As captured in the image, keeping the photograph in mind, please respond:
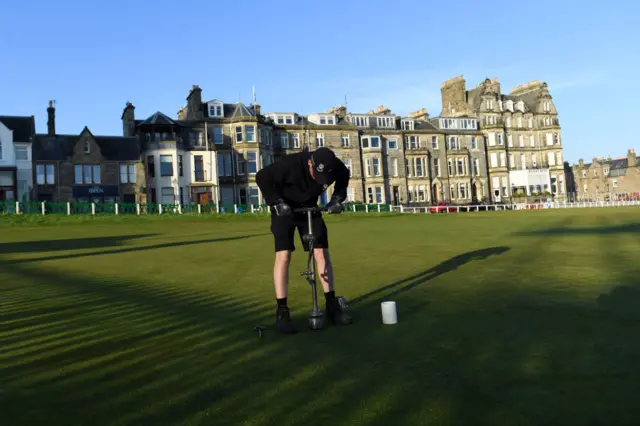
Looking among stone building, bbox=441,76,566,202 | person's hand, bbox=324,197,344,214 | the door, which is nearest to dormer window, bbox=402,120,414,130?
the door

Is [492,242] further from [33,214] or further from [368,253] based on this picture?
[33,214]

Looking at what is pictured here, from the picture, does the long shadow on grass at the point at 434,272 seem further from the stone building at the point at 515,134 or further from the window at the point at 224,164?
the stone building at the point at 515,134

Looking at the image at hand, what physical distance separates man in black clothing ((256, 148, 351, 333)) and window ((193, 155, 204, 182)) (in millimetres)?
50353

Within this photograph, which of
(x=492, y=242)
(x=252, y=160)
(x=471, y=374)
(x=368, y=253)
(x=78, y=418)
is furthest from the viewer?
(x=252, y=160)

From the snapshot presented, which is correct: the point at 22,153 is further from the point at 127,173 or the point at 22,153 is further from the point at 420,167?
the point at 420,167

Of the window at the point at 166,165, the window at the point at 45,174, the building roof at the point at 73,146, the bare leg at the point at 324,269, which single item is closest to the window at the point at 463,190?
the window at the point at 166,165

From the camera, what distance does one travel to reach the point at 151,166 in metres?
53.1

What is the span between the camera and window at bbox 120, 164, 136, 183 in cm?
5222

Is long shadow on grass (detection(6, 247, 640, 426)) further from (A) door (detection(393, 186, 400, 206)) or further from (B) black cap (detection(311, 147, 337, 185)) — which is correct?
(A) door (detection(393, 186, 400, 206))

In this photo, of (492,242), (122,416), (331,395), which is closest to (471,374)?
(331,395)

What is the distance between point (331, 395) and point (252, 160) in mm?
55011

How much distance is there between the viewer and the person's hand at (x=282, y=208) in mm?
5617

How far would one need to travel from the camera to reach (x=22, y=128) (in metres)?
50.0

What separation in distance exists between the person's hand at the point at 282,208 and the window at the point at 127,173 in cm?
5033
